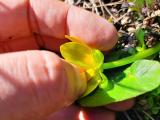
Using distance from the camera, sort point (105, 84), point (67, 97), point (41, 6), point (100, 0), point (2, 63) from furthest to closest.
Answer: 1. point (100, 0)
2. point (41, 6)
3. point (105, 84)
4. point (67, 97)
5. point (2, 63)

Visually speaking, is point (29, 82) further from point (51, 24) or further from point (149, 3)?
point (149, 3)

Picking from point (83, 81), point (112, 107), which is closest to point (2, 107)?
point (83, 81)

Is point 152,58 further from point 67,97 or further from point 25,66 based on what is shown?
point 25,66

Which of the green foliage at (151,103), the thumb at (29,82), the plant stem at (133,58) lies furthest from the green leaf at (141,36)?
the thumb at (29,82)

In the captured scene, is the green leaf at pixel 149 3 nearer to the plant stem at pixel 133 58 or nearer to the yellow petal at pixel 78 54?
the plant stem at pixel 133 58

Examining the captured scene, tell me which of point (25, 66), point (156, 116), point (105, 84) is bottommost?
point (156, 116)

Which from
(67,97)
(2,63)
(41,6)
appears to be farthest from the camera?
(41,6)

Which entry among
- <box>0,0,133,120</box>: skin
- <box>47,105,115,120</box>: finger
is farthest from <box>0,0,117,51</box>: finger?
<box>47,105,115,120</box>: finger

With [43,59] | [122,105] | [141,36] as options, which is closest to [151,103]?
[122,105]
